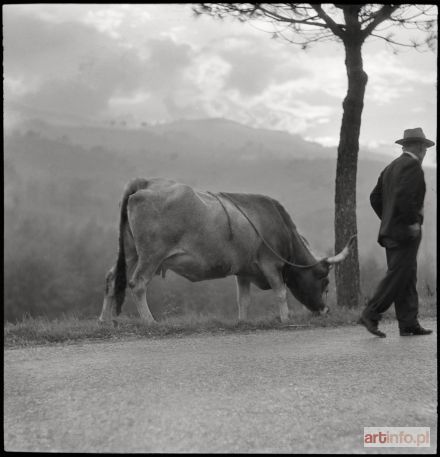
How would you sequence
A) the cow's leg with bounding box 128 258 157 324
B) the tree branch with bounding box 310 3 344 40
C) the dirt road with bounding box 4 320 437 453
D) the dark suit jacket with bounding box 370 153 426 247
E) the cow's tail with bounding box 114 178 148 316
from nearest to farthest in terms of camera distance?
the dirt road with bounding box 4 320 437 453
the dark suit jacket with bounding box 370 153 426 247
the cow's leg with bounding box 128 258 157 324
the cow's tail with bounding box 114 178 148 316
the tree branch with bounding box 310 3 344 40

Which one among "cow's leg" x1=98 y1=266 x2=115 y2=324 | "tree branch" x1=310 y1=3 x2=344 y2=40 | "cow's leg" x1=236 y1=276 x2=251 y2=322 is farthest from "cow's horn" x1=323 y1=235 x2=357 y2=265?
"tree branch" x1=310 y1=3 x2=344 y2=40

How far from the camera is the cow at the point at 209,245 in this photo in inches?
315

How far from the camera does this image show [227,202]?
28.8 ft

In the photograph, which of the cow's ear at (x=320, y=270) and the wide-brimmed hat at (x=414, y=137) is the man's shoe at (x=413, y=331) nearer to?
the wide-brimmed hat at (x=414, y=137)

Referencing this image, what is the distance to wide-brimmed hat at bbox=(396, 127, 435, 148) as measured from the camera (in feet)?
21.0

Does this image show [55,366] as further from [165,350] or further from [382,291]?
[382,291]

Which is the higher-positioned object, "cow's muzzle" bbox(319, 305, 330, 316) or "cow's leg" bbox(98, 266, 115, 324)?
"cow's leg" bbox(98, 266, 115, 324)

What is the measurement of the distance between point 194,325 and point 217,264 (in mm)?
1186

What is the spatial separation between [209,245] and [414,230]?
282 cm

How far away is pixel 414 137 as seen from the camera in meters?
6.40

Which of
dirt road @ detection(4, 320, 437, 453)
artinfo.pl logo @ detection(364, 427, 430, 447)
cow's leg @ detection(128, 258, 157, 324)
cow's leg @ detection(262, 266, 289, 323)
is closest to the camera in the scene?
artinfo.pl logo @ detection(364, 427, 430, 447)

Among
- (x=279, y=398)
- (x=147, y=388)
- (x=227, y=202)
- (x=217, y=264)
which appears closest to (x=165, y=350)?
(x=147, y=388)

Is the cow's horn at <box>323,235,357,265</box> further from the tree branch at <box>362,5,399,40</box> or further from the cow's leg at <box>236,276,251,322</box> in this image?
the tree branch at <box>362,5,399,40</box>

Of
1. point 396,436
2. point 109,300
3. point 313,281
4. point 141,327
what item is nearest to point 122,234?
point 109,300
